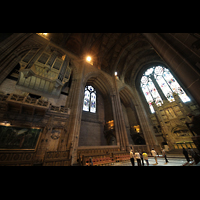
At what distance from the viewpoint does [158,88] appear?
15977 millimetres

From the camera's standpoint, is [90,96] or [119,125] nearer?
[119,125]

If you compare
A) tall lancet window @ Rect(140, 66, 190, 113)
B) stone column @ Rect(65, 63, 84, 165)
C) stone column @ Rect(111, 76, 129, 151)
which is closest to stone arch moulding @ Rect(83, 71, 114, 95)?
stone column @ Rect(111, 76, 129, 151)

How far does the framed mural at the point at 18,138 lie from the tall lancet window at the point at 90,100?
26.7ft

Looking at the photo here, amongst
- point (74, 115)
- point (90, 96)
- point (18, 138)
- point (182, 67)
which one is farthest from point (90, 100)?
point (182, 67)

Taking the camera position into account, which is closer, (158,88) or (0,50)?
(0,50)

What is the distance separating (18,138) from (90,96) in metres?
11.1

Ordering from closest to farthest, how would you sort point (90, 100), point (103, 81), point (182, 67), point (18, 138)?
point (182, 67)
point (18, 138)
point (90, 100)
point (103, 81)

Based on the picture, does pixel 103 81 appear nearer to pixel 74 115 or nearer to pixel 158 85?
pixel 74 115

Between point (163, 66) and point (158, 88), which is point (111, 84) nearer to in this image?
point (158, 88)

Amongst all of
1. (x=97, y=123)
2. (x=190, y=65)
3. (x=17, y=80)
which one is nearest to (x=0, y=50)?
(x=17, y=80)

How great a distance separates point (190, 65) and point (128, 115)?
52.0 feet

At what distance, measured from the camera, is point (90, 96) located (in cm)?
1544

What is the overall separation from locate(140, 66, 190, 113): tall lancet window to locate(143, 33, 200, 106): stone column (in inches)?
558

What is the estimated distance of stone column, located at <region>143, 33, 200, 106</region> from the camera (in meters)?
2.09
